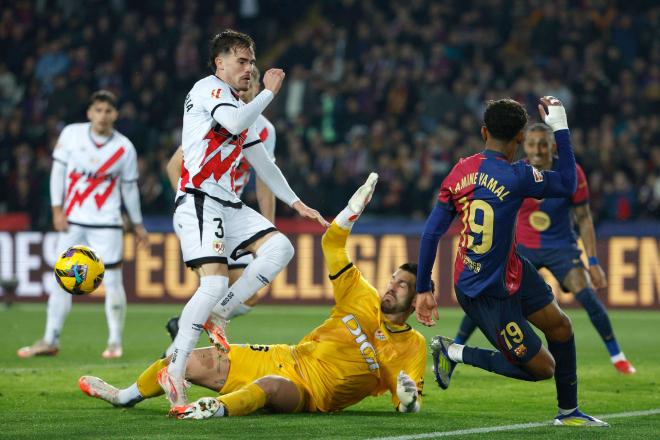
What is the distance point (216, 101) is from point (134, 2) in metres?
16.8

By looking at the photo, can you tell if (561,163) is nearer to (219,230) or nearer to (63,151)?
(219,230)

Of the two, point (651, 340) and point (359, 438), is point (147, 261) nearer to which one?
point (651, 340)

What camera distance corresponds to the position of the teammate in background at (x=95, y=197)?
11.3 metres

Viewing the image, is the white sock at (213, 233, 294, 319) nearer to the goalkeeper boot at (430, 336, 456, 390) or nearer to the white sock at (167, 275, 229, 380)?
the white sock at (167, 275, 229, 380)

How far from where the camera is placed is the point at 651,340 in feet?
43.8

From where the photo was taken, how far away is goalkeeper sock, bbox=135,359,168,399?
24.0ft

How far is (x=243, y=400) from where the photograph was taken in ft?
22.8

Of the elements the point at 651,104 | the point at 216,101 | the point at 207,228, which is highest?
the point at 651,104

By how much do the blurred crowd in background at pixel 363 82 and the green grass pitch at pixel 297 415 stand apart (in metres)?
5.03

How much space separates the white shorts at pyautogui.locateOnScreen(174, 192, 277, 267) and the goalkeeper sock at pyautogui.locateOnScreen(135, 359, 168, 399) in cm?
63

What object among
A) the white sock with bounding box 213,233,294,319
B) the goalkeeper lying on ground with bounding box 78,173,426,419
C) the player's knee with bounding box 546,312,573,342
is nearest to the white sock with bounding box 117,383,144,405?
the goalkeeper lying on ground with bounding box 78,173,426,419

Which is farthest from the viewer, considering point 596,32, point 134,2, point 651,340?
point 134,2

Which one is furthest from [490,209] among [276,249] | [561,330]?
[276,249]

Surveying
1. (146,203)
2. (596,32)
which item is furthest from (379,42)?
(146,203)
